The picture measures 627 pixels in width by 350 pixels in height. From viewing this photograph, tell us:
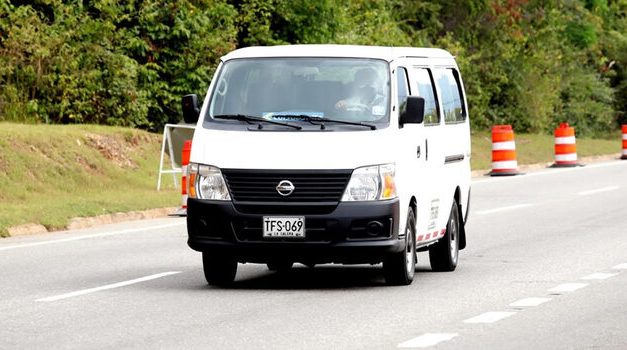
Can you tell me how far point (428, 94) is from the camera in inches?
638

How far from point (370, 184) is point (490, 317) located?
2.20m

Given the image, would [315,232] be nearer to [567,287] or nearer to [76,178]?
[567,287]

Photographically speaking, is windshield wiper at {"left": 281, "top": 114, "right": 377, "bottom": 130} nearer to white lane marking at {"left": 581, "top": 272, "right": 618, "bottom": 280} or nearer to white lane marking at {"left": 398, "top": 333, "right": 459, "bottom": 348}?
white lane marking at {"left": 581, "top": 272, "right": 618, "bottom": 280}

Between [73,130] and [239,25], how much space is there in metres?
9.71

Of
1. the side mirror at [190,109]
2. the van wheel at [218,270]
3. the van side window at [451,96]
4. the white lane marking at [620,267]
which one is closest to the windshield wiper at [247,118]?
the side mirror at [190,109]

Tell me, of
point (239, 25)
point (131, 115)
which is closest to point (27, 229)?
point (131, 115)

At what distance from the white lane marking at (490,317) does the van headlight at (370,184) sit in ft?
6.29

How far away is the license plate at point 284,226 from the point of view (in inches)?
557

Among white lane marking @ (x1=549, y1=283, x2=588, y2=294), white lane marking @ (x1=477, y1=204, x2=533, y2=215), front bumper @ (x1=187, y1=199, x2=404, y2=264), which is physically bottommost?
white lane marking @ (x1=477, y1=204, x2=533, y2=215)

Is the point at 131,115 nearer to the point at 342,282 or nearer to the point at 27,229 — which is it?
the point at 27,229

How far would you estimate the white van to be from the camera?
14203 mm

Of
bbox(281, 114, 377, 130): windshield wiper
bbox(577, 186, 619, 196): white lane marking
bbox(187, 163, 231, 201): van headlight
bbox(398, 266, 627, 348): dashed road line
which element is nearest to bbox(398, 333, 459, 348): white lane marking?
bbox(398, 266, 627, 348): dashed road line

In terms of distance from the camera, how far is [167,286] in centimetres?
1499

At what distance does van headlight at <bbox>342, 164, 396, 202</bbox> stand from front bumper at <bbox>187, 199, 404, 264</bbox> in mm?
70
